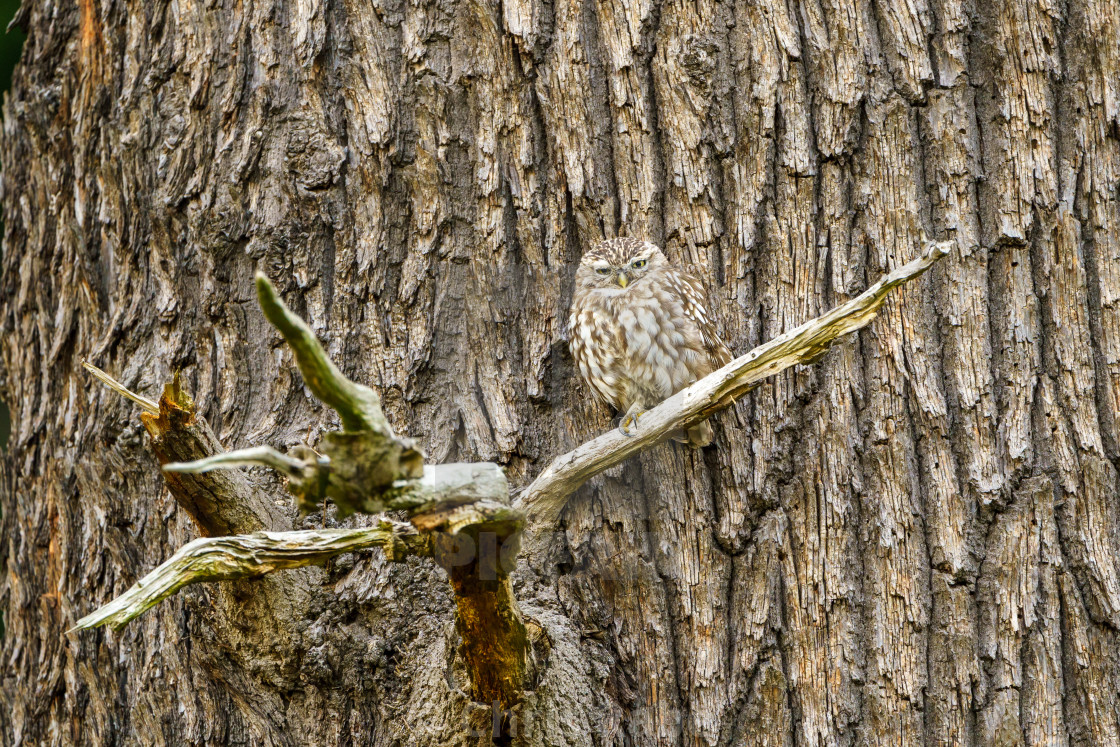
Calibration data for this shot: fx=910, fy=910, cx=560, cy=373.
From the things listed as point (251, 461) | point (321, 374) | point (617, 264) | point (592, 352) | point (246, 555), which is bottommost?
point (246, 555)

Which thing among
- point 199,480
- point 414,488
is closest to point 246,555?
point 199,480

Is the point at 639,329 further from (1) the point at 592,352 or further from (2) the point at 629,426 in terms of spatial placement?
(2) the point at 629,426

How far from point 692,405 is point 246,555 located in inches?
42.6

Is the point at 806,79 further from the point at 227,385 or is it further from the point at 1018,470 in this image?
the point at 227,385

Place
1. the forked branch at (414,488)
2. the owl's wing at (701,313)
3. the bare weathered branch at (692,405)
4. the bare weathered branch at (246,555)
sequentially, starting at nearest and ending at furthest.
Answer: the forked branch at (414,488), the bare weathered branch at (246,555), the bare weathered branch at (692,405), the owl's wing at (701,313)

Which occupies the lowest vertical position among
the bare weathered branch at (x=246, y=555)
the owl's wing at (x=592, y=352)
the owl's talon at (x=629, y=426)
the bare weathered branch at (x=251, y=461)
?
the bare weathered branch at (x=246, y=555)

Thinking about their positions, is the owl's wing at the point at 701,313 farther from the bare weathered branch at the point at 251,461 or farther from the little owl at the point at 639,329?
the bare weathered branch at the point at 251,461

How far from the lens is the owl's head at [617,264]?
2688mm

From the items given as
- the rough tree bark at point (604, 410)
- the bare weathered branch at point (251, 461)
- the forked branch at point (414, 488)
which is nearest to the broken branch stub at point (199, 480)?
the forked branch at point (414, 488)

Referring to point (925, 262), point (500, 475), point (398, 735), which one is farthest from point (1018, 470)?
point (398, 735)

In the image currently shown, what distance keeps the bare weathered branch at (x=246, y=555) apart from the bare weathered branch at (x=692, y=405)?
0.40 metres

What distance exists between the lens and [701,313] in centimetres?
266

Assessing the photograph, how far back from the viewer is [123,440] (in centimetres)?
268

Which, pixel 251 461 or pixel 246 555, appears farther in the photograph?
pixel 246 555
